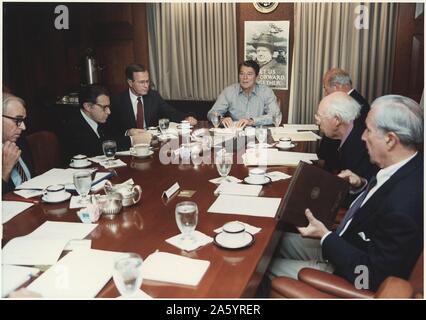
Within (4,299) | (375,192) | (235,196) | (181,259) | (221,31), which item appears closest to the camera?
(4,299)

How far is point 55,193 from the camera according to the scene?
1.80 meters

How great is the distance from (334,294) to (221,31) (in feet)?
13.6

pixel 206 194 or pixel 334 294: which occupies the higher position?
pixel 206 194

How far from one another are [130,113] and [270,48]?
2079 mm

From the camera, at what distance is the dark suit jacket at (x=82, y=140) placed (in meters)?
2.77

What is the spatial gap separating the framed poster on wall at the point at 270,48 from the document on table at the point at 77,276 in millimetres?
4072

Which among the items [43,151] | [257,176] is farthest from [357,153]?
[43,151]

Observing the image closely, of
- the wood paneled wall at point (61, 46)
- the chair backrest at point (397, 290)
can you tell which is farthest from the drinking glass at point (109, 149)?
the wood paneled wall at point (61, 46)

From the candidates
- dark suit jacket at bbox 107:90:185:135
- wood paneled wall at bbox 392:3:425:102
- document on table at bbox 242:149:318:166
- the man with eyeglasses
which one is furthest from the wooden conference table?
wood paneled wall at bbox 392:3:425:102

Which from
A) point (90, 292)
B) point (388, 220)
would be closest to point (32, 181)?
point (90, 292)

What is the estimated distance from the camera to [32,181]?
81.0 inches

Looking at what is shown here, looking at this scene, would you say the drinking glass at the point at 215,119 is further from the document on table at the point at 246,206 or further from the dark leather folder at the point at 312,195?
the dark leather folder at the point at 312,195

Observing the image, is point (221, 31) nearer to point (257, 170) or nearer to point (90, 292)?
point (257, 170)

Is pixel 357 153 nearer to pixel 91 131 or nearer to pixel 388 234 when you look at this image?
pixel 388 234
